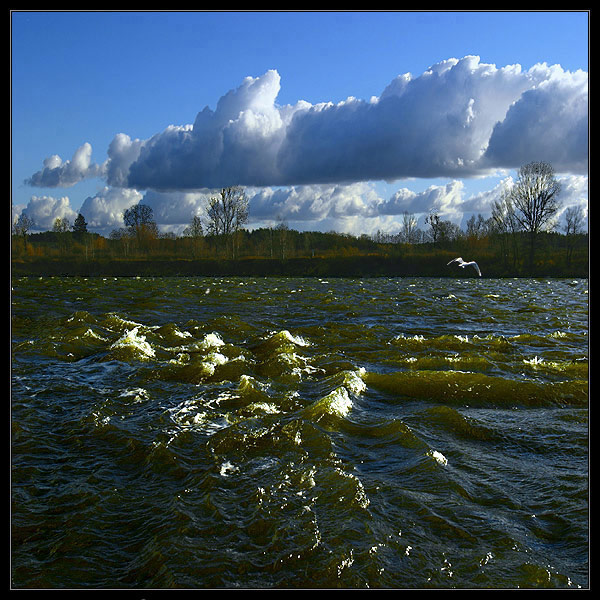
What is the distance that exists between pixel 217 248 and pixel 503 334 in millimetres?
83116

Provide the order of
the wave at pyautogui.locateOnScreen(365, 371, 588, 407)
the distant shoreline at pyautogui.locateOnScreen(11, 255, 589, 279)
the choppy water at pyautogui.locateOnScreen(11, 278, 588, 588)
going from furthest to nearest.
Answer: the distant shoreline at pyautogui.locateOnScreen(11, 255, 589, 279)
the wave at pyautogui.locateOnScreen(365, 371, 588, 407)
the choppy water at pyautogui.locateOnScreen(11, 278, 588, 588)

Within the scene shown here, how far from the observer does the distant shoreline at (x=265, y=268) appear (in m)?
75.8

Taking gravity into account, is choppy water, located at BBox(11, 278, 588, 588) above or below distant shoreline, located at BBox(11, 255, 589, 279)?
below

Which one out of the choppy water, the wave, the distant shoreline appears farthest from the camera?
the distant shoreline

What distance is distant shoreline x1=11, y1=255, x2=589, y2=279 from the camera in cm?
7575

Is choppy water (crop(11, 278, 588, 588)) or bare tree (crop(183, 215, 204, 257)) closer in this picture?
choppy water (crop(11, 278, 588, 588))

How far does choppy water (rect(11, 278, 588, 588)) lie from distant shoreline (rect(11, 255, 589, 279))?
217 feet

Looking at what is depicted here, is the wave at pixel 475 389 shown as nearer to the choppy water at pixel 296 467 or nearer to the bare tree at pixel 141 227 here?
the choppy water at pixel 296 467

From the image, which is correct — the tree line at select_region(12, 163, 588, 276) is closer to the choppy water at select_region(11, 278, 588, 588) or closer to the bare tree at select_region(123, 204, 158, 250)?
the bare tree at select_region(123, 204, 158, 250)

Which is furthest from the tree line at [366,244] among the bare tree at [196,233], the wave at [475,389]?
the wave at [475,389]

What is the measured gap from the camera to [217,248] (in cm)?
9550

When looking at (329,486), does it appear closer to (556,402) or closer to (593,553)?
(593,553)

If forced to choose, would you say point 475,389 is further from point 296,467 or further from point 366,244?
point 366,244

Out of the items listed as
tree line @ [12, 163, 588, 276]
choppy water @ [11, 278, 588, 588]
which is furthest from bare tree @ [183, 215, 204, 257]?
choppy water @ [11, 278, 588, 588]
